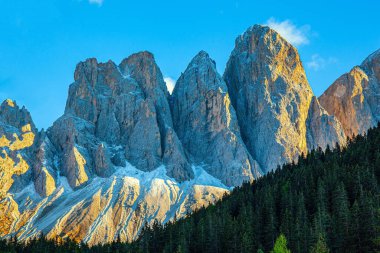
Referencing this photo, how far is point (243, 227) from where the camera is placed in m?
97.5

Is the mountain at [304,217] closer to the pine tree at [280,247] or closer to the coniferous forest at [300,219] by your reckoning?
the coniferous forest at [300,219]

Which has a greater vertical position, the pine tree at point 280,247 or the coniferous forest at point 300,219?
the coniferous forest at point 300,219

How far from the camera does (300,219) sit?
3730 inches

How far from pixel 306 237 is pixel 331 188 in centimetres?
2723

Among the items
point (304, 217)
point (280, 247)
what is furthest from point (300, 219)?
point (280, 247)

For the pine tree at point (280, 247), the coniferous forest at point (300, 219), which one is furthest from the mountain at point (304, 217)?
the pine tree at point (280, 247)

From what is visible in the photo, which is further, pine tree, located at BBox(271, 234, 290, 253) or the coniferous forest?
the coniferous forest

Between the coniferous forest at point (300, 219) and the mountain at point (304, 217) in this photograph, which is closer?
A: the coniferous forest at point (300, 219)

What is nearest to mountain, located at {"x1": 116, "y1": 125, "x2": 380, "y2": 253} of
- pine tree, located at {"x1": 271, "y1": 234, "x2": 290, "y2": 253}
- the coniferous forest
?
the coniferous forest

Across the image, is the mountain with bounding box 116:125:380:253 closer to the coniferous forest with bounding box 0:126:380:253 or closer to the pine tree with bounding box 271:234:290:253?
the coniferous forest with bounding box 0:126:380:253

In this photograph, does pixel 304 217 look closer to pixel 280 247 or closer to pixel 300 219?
pixel 300 219

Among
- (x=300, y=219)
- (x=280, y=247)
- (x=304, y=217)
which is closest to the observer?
(x=280, y=247)

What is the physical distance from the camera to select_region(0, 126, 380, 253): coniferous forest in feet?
265

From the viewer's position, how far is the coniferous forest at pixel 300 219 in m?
80.8
